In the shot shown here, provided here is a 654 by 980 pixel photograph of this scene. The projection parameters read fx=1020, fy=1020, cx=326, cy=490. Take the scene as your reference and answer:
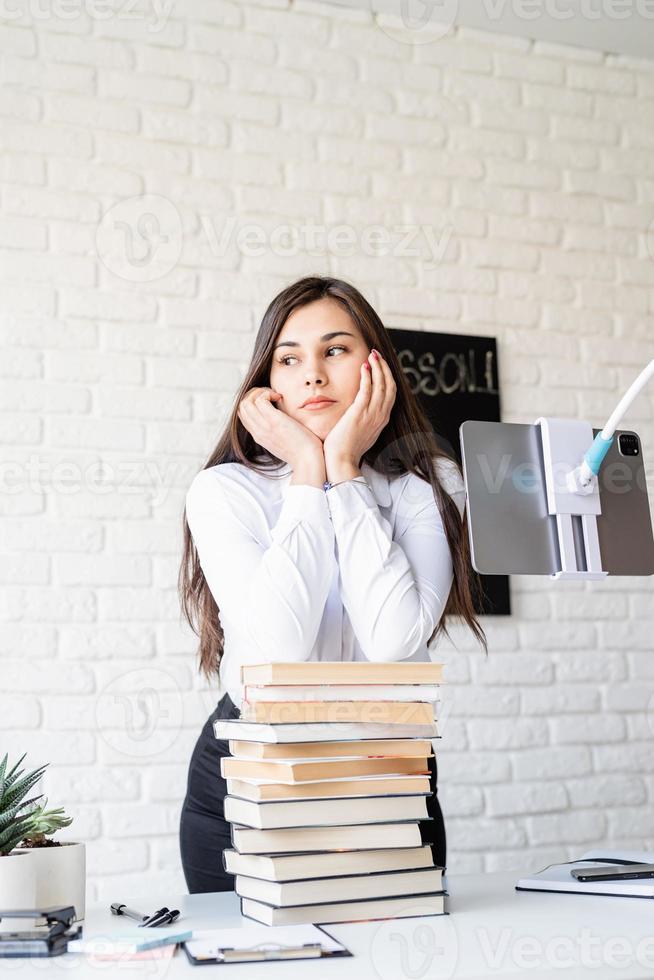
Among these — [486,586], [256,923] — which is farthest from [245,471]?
[486,586]

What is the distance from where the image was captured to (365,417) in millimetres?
1562

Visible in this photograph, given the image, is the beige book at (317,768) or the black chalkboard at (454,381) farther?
the black chalkboard at (454,381)

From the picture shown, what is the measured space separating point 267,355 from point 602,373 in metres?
1.52

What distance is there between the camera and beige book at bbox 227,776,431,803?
3.38 ft

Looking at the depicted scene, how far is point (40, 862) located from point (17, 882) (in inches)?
1.2

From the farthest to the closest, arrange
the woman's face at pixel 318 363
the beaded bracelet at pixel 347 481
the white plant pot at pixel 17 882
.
→ the woman's face at pixel 318 363 < the beaded bracelet at pixel 347 481 < the white plant pot at pixel 17 882

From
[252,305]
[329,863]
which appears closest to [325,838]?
[329,863]

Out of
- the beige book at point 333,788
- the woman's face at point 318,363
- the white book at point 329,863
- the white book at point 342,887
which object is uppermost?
the woman's face at point 318,363

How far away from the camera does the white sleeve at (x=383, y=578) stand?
4.53 ft

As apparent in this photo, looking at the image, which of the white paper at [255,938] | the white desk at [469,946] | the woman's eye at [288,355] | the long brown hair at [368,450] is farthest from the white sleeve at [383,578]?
the white paper at [255,938]

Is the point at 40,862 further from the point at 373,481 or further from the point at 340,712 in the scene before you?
the point at 373,481

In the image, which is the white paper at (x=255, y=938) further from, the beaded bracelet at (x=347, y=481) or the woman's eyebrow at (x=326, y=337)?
the woman's eyebrow at (x=326, y=337)

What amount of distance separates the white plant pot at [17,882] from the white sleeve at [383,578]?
544 mm

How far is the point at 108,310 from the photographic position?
8.20 ft
